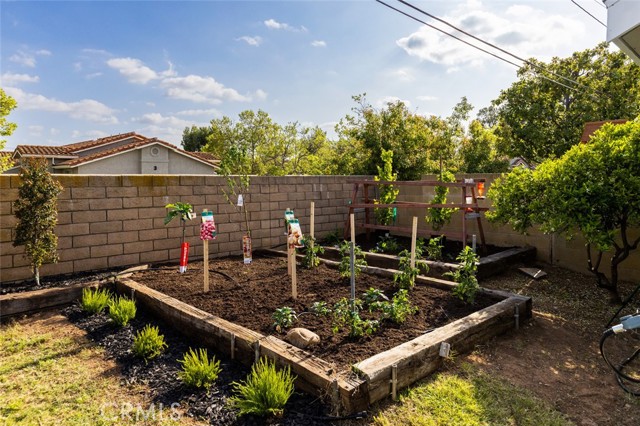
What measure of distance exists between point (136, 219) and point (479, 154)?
47.8 feet

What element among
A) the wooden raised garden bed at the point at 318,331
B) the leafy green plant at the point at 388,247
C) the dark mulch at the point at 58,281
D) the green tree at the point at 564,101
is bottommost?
the wooden raised garden bed at the point at 318,331

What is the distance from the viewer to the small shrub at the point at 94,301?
4238 mm

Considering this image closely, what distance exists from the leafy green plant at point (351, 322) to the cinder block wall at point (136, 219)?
3563 millimetres

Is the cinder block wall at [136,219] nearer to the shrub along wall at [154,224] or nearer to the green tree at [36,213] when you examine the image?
the shrub along wall at [154,224]

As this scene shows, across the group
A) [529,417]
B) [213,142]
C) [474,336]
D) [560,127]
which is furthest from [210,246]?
[213,142]

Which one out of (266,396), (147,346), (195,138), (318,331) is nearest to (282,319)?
(318,331)

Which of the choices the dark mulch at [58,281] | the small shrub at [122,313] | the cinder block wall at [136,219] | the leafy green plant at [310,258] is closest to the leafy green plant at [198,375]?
the small shrub at [122,313]

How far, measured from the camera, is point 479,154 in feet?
53.7

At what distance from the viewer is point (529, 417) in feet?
8.20

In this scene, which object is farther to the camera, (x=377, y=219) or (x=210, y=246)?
(x=377, y=219)

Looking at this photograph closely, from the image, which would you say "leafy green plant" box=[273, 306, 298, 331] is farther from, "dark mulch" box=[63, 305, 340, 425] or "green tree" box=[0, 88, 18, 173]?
"green tree" box=[0, 88, 18, 173]

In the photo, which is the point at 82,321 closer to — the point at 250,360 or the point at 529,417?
the point at 250,360

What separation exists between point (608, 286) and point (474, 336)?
2394 mm

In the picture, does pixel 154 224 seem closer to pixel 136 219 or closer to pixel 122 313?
pixel 136 219
